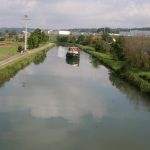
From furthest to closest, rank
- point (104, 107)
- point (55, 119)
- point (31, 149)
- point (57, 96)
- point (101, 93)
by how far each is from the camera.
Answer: point (101, 93)
point (57, 96)
point (104, 107)
point (55, 119)
point (31, 149)

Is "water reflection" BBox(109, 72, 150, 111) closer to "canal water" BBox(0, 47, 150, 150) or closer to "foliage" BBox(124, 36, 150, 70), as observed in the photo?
"canal water" BBox(0, 47, 150, 150)

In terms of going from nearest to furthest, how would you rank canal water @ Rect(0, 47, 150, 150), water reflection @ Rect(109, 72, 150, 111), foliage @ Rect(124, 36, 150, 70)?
1. canal water @ Rect(0, 47, 150, 150)
2. water reflection @ Rect(109, 72, 150, 111)
3. foliage @ Rect(124, 36, 150, 70)

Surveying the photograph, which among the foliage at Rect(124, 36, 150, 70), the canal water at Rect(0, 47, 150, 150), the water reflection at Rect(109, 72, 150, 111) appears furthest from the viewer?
the foliage at Rect(124, 36, 150, 70)

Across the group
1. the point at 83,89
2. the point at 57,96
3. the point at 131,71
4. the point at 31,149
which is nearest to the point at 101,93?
the point at 83,89

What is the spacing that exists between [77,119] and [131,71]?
15.6 m

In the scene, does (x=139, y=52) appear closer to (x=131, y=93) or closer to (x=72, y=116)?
(x=131, y=93)

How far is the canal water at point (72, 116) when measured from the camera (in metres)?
13.5

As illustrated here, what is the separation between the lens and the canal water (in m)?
13.5

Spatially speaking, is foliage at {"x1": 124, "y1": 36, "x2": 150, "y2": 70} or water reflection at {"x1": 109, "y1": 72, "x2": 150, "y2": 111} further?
foliage at {"x1": 124, "y1": 36, "x2": 150, "y2": 70}

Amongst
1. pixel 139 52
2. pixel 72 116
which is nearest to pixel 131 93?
pixel 72 116

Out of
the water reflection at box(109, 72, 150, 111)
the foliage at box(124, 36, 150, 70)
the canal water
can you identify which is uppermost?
the foliage at box(124, 36, 150, 70)

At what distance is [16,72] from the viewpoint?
106ft

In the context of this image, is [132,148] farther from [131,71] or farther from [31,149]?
[131,71]

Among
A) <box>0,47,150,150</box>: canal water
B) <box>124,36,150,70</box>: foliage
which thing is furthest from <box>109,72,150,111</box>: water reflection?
<box>124,36,150,70</box>: foliage
